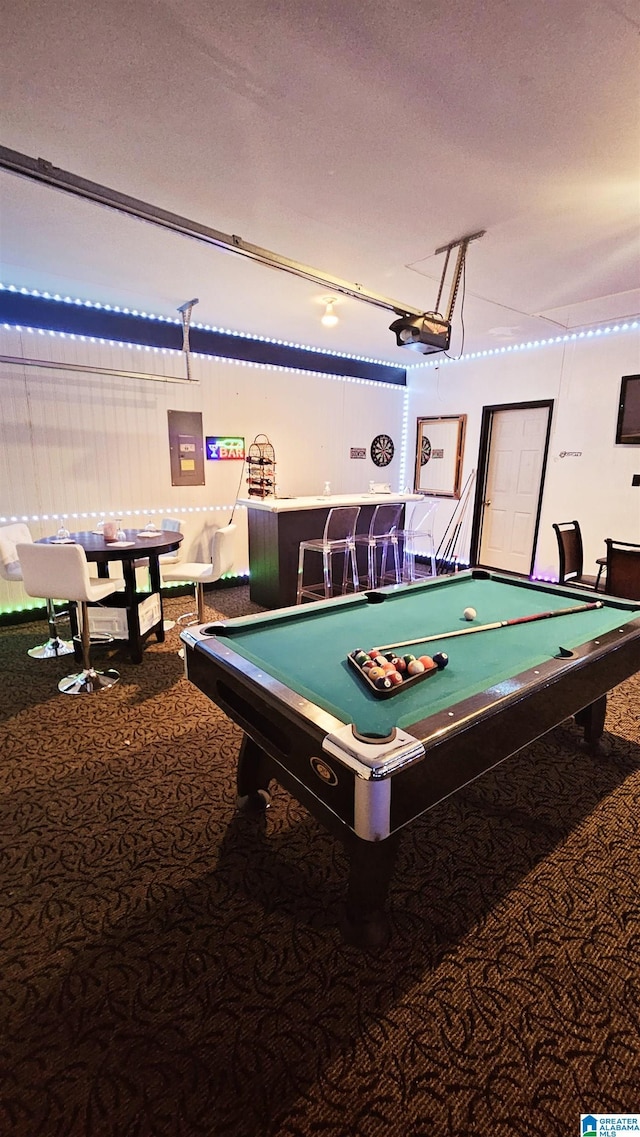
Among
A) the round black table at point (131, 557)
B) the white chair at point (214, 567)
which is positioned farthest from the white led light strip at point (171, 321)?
the white chair at point (214, 567)

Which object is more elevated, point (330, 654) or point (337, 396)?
point (337, 396)

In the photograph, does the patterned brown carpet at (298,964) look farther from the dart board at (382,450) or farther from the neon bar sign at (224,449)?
the dart board at (382,450)

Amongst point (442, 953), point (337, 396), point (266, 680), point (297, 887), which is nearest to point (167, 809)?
point (297, 887)

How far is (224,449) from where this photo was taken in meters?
5.62

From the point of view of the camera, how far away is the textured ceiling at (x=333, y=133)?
62.4 inches

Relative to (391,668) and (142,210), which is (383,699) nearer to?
(391,668)

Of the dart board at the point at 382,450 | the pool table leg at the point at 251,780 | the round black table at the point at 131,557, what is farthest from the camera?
the dart board at the point at 382,450

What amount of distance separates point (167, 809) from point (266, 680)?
105 centimetres

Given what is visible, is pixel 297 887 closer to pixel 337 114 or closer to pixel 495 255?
pixel 337 114

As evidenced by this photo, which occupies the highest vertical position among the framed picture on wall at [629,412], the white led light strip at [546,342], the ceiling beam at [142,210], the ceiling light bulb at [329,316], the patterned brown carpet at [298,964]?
the white led light strip at [546,342]

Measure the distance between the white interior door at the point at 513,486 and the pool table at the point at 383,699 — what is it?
12.7ft

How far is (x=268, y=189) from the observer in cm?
254

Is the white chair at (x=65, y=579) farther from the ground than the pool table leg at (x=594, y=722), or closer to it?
farther from the ground

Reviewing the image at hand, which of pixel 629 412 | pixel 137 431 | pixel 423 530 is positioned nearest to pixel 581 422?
pixel 629 412
